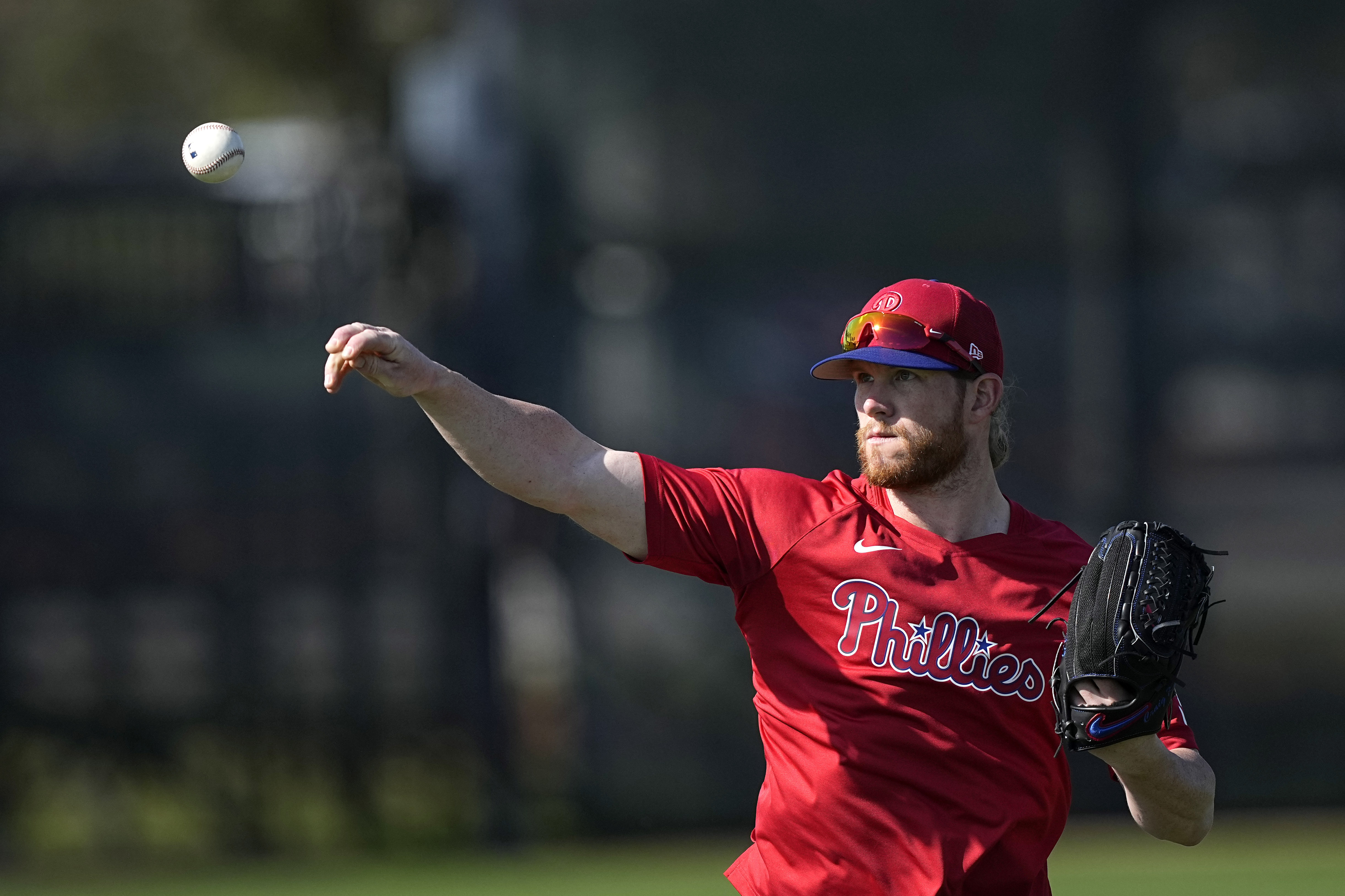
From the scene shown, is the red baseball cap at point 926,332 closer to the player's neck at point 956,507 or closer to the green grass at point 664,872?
the player's neck at point 956,507

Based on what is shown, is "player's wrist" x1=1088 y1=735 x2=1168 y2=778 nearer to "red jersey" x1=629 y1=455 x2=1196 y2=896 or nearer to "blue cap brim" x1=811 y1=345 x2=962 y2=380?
"red jersey" x1=629 y1=455 x2=1196 y2=896

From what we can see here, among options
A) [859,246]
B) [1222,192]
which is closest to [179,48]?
[859,246]

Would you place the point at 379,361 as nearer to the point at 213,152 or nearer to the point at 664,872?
the point at 213,152

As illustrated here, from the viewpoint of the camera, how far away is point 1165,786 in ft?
11.0

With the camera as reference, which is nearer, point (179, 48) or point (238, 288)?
point (238, 288)

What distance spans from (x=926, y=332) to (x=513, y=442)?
1.05 metres

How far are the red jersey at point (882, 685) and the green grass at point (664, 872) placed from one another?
3876 mm

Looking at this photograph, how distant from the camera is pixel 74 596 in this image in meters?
8.30

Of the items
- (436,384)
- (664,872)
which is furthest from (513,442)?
(664,872)

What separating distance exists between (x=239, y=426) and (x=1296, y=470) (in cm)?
602

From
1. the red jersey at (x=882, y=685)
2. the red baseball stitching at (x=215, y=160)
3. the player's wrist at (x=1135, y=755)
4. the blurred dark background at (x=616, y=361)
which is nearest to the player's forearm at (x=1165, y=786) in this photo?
the player's wrist at (x=1135, y=755)

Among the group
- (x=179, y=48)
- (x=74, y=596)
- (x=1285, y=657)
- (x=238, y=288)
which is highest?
(x=179, y=48)

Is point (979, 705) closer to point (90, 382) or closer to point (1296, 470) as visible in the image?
point (1296, 470)

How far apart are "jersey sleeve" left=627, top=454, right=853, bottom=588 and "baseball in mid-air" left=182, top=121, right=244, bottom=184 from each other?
1.50 m
